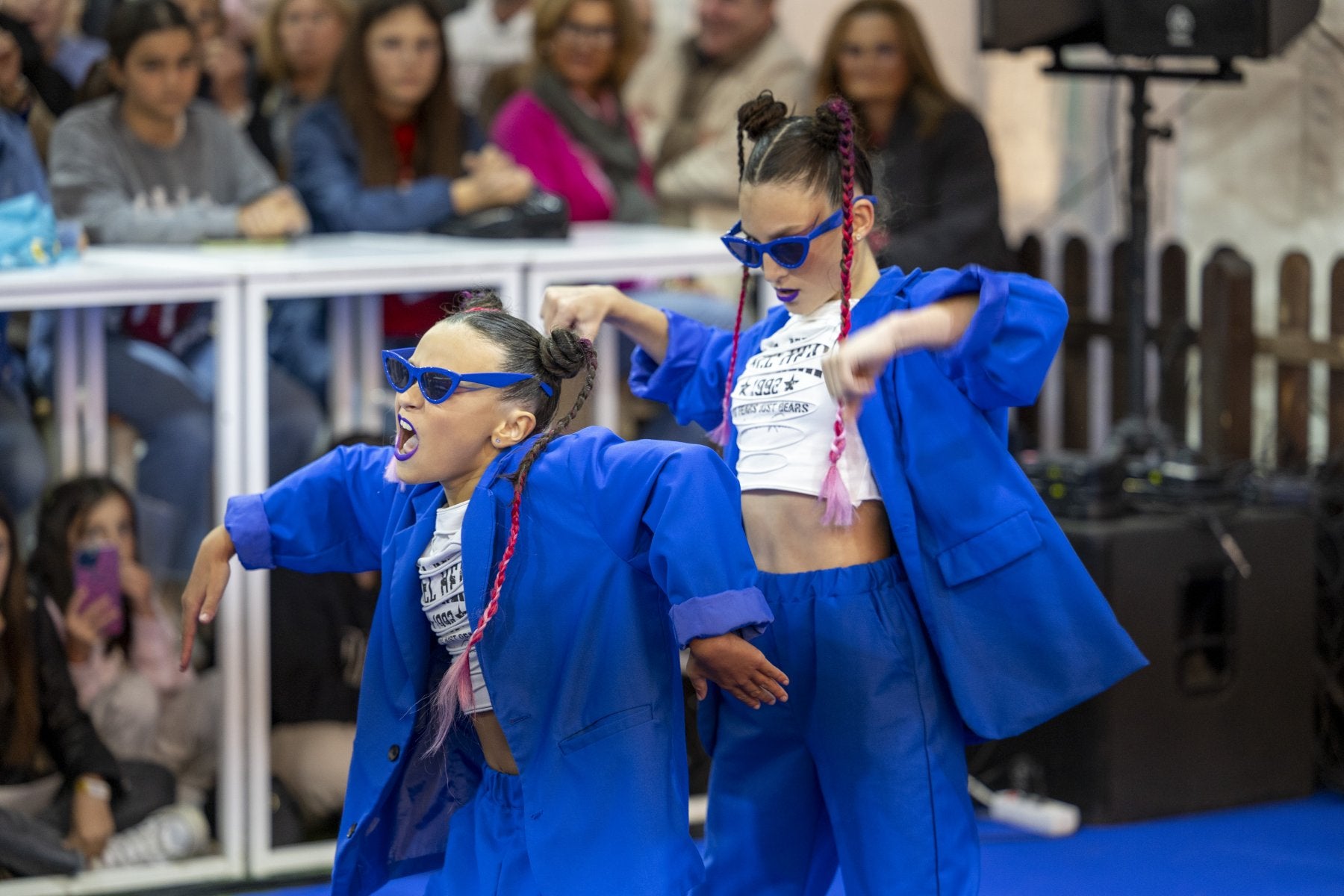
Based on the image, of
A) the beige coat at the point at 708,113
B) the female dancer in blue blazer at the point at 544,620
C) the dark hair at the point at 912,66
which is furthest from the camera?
the beige coat at the point at 708,113

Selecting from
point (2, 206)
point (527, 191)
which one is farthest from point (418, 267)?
point (2, 206)

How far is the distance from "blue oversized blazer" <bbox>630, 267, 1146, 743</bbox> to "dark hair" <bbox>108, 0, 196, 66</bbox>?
7.66 ft

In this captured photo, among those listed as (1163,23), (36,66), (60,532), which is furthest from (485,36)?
(60,532)

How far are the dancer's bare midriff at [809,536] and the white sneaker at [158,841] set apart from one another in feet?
5.87

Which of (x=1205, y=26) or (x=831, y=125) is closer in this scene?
(x=831, y=125)

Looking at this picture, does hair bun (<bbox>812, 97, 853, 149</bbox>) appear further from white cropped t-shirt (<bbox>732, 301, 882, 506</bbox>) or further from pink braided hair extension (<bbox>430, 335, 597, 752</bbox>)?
pink braided hair extension (<bbox>430, 335, 597, 752</bbox>)

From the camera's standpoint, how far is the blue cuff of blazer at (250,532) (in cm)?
294

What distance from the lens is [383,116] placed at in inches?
193

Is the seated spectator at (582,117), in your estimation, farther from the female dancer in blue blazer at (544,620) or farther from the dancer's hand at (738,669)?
the dancer's hand at (738,669)

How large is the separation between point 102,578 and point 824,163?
6.89 feet

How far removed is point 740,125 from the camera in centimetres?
297

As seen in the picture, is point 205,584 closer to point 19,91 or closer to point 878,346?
point 878,346

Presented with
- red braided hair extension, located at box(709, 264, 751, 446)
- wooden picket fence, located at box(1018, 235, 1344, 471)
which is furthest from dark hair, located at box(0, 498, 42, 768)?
wooden picket fence, located at box(1018, 235, 1344, 471)

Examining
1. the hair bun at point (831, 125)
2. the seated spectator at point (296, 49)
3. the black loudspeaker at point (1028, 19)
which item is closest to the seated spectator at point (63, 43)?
the seated spectator at point (296, 49)
